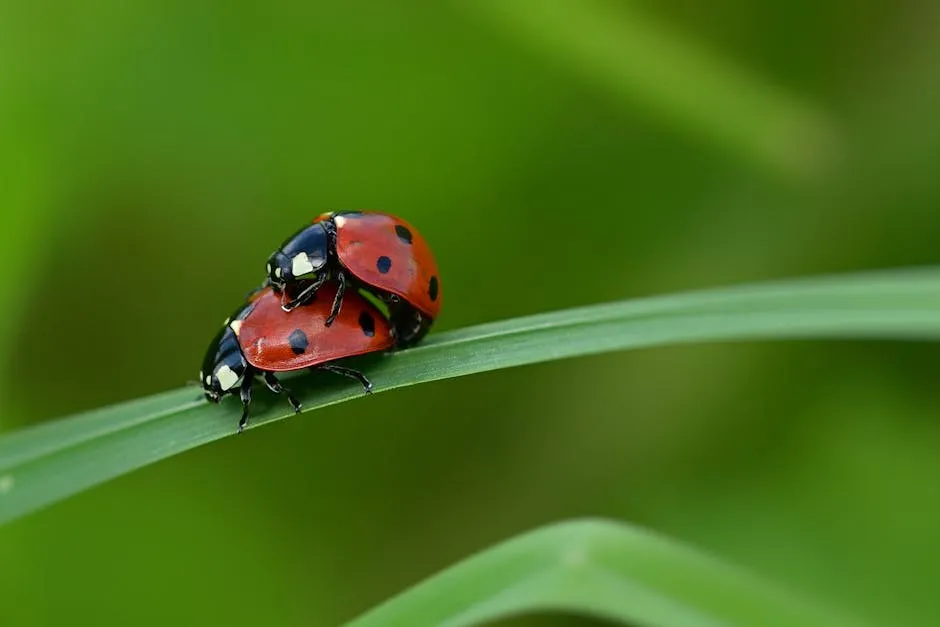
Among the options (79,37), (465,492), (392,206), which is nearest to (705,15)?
(392,206)

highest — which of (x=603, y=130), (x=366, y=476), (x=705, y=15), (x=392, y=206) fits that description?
(x=705, y=15)

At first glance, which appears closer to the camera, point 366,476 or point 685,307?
point 685,307

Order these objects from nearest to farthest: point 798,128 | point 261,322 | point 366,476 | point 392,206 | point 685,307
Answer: point 685,307 → point 261,322 → point 366,476 → point 392,206 → point 798,128

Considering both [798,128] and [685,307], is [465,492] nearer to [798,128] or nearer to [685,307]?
[685,307]

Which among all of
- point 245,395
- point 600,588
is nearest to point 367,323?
point 245,395

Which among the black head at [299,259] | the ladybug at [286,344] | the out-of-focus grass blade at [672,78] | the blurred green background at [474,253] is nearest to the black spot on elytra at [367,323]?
the ladybug at [286,344]

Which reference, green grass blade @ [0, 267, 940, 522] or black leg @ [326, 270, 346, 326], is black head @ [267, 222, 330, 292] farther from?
green grass blade @ [0, 267, 940, 522]

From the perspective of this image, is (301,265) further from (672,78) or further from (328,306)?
(672,78)
